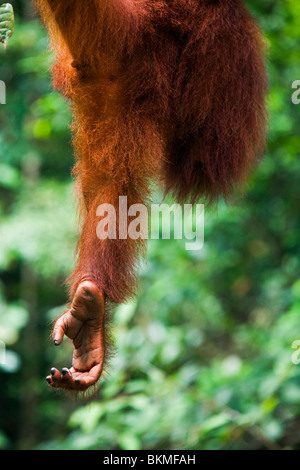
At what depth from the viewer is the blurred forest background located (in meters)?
3.37

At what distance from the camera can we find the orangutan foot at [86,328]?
1841 mm

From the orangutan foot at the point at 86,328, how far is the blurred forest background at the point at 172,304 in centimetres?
22

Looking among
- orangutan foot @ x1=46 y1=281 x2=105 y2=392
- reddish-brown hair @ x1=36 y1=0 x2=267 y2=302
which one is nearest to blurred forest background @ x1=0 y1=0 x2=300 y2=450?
orangutan foot @ x1=46 y1=281 x2=105 y2=392

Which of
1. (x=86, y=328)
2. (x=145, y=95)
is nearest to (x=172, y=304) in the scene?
(x=86, y=328)

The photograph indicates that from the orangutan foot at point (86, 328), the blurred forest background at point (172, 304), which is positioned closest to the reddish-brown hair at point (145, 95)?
the orangutan foot at point (86, 328)

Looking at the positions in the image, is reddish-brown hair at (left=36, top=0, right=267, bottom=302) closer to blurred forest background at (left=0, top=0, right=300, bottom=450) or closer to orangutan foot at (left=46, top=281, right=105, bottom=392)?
orangutan foot at (left=46, top=281, right=105, bottom=392)

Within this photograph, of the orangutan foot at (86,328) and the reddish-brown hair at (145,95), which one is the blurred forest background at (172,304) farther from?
the reddish-brown hair at (145,95)

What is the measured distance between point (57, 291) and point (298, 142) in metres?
4.40

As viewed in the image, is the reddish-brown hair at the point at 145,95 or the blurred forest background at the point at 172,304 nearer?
the reddish-brown hair at the point at 145,95

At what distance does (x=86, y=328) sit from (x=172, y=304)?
2.98 metres

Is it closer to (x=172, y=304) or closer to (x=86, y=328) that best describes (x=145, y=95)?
(x=86, y=328)

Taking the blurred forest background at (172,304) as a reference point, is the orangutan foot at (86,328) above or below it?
below
